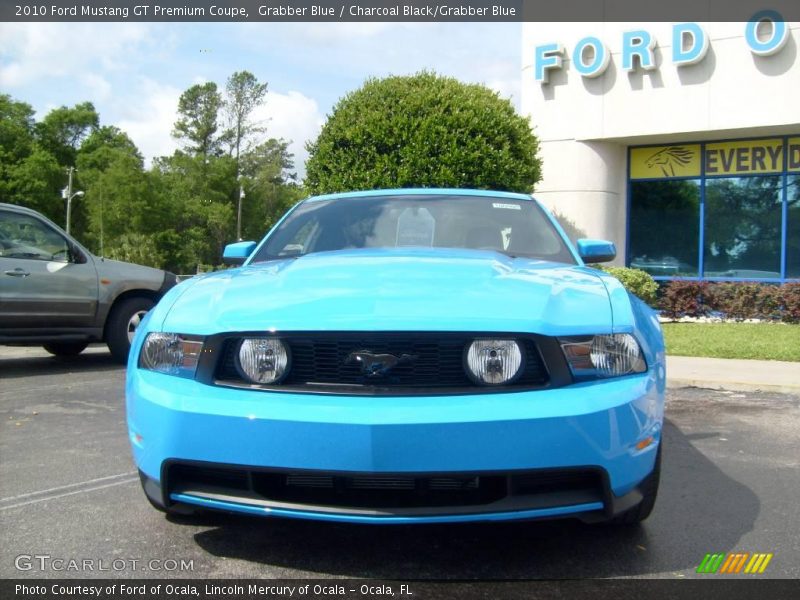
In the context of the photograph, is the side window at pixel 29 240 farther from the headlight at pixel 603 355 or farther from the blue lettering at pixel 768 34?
the blue lettering at pixel 768 34

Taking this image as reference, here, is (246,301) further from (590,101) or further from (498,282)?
(590,101)

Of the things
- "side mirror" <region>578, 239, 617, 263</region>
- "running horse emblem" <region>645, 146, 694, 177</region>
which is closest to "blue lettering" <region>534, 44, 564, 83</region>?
"running horse emblem" <region>645, 146, 694, 177</region>

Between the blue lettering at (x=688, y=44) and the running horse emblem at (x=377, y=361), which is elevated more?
the blue lettering at (x=688, y=44)

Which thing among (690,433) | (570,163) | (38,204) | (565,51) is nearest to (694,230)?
(570,163)

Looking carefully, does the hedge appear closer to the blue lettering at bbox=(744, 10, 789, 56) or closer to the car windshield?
the blue lettering at bbox=(744, 10, 789, 56)

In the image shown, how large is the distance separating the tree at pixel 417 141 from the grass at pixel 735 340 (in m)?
3.93

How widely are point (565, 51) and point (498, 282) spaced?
14.7 meters

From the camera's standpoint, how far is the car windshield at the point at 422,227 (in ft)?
13.2

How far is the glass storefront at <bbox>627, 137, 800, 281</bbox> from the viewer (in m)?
15.6

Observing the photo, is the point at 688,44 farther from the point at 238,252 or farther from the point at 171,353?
the point at 171,353

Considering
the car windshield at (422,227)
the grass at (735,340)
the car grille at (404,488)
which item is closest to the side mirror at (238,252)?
the car windshield at (422,227)

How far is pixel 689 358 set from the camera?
9.13 m

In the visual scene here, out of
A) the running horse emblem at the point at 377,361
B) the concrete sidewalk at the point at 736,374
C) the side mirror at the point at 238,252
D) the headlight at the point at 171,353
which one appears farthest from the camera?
the concrete sidewalk at the point at 736,374

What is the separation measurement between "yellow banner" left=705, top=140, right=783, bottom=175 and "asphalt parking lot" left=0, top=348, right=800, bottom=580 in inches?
502
